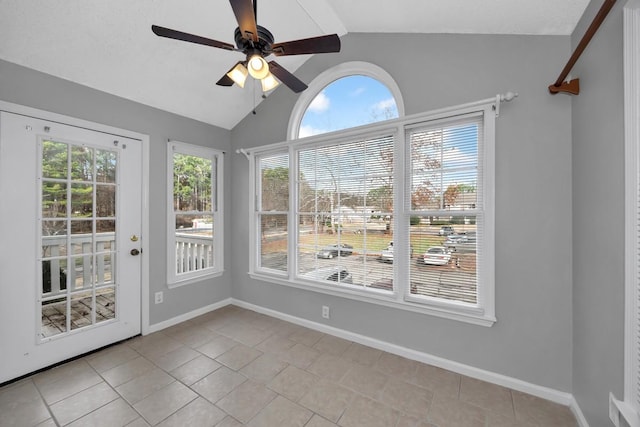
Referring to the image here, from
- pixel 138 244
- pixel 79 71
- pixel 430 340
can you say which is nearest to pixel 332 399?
pixel 430 340

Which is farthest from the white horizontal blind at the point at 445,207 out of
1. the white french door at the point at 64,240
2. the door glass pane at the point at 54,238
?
the door glass pane at the point at 54,238

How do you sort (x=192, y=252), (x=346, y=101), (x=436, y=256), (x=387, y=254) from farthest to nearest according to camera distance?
(x=192, y=252) → (x=346, y=101) → (x=387, y=254) → (x=436, y=256)

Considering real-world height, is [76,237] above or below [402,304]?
above

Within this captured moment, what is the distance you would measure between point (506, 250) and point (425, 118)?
1.23m

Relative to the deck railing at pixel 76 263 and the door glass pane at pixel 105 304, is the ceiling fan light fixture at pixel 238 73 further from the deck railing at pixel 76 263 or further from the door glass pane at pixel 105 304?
the door glass pane at pixel 105 304

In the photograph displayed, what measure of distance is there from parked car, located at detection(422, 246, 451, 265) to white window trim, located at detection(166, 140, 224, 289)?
2.65m

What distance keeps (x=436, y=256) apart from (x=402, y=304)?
21.2 inches

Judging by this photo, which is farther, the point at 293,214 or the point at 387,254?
the point at 293,214

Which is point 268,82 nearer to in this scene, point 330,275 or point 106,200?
point 330,275

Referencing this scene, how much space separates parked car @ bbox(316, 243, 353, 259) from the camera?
2659 mm

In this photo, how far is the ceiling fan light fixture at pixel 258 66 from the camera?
147 centimetres

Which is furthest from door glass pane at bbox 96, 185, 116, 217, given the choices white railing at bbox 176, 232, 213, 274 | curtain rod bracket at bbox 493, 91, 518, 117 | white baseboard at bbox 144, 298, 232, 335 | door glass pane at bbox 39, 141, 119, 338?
curtain rod bracket at bbox 493, 91, 518, 117

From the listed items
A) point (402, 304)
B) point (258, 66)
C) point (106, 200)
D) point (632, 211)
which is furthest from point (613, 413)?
point (106, 200)

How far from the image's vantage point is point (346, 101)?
270 cm
